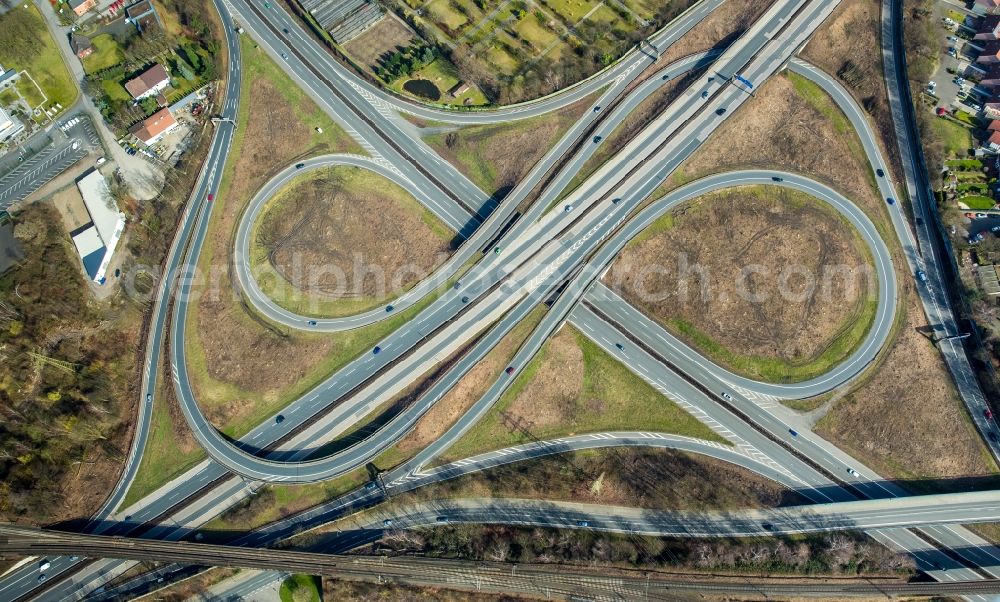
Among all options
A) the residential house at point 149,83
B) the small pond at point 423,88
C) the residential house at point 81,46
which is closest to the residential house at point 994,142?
the small pond at point 423,88

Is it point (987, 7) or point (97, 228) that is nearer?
point (97, 228)

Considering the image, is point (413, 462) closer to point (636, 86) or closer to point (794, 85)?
point (636, 86)

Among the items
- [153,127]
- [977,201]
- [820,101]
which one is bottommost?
[977,201]

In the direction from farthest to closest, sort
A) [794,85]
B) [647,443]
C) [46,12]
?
[46,12] < [794,85] < [647,443]

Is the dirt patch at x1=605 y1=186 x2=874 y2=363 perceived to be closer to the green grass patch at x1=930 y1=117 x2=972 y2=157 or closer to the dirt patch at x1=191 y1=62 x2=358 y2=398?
the green grass patch at x1=930 y1=117 x2=972 y2=157

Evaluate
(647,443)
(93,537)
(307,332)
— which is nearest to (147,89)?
(307,332)

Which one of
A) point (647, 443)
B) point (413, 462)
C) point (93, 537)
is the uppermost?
point (647, 443)

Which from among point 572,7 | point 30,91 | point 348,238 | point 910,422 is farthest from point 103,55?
point 910,422

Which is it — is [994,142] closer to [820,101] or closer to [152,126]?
[820,101]
